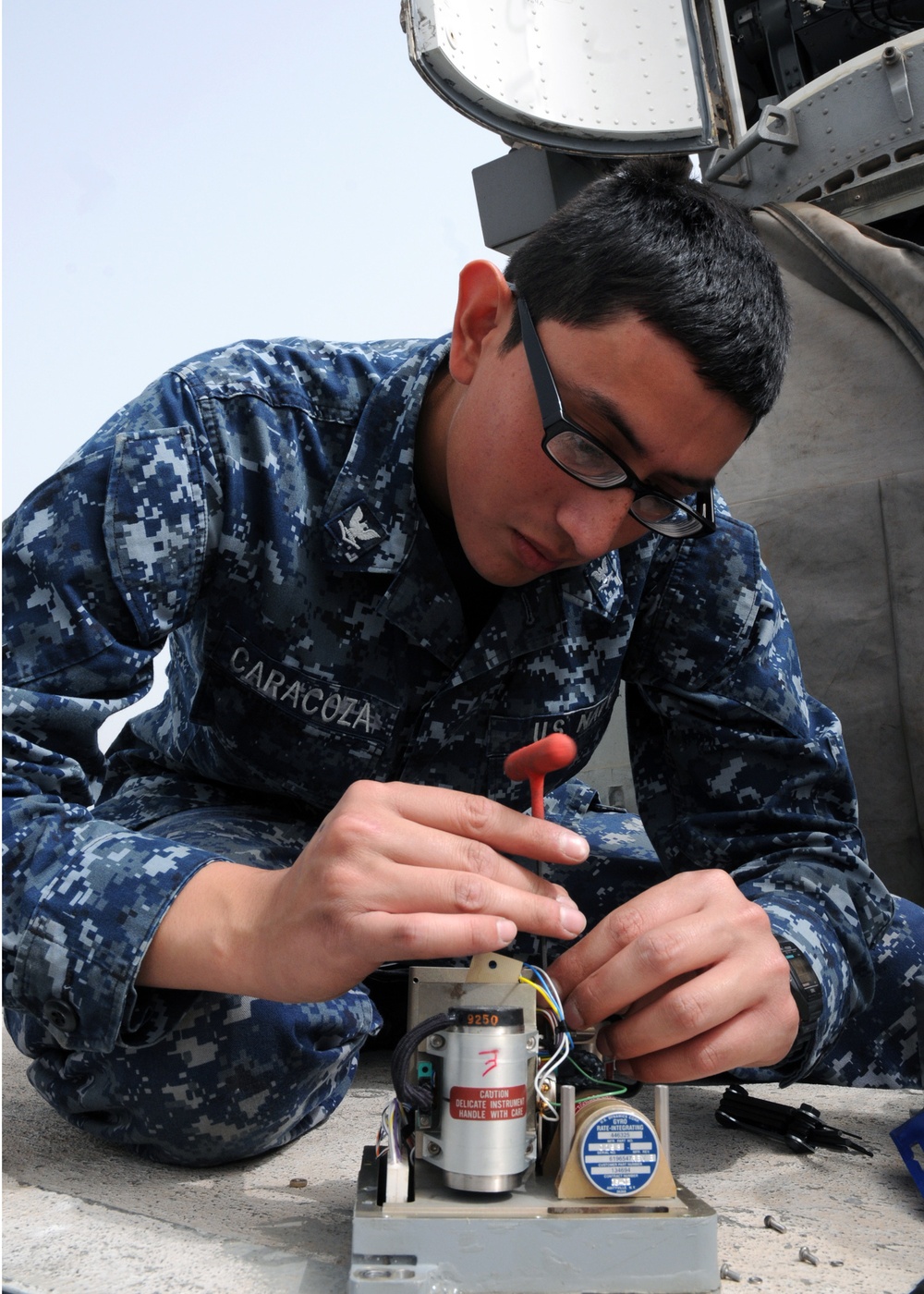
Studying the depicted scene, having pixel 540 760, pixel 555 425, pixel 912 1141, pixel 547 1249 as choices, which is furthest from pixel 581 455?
pixel 912 1141

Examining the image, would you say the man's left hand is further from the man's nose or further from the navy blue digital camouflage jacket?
the man's nose

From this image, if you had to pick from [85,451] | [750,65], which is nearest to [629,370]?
[85,451]

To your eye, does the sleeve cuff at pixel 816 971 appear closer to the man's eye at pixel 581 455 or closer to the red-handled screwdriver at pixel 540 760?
the red-handled screwdriver at pixel 540 760

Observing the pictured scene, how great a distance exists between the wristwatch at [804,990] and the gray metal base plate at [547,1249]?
441 millimetres

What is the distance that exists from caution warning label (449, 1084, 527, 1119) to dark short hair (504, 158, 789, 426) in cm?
88

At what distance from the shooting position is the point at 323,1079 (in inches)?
56.7

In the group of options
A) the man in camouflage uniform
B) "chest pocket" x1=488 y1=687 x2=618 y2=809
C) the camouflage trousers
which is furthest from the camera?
"chest pocket" x1=488 y1=687 x2=618 y2=809

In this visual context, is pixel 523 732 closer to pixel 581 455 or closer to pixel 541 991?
pixel 581 455

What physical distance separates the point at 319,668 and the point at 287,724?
0.12 m

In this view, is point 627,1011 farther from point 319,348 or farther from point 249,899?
point 319,348

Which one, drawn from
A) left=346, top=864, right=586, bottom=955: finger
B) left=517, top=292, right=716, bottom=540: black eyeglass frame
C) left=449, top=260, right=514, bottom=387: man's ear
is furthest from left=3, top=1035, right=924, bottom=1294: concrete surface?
left=449, top=260, right=514, bottom=387: man's ear

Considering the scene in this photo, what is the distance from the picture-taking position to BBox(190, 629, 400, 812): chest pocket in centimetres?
163

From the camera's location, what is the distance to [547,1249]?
0.96m

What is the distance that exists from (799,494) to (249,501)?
6.71ft
